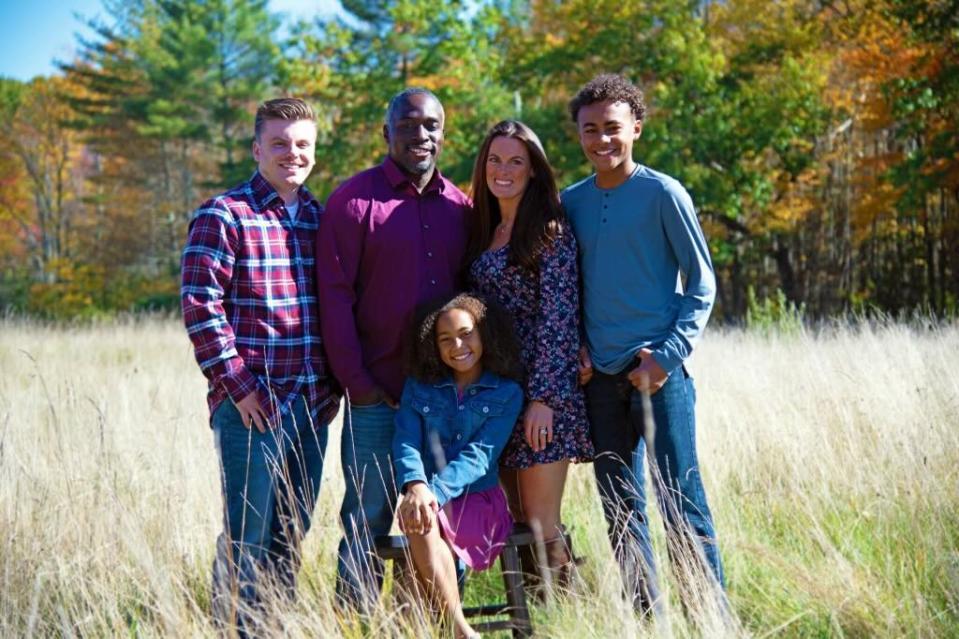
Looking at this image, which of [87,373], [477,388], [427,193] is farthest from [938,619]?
[87,373]

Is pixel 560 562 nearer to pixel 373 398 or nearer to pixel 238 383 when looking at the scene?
pixel 373 398

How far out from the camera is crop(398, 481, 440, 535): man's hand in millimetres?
2975

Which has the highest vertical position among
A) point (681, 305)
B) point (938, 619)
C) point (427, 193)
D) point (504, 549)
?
point (427, 193)

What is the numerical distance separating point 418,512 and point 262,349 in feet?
2.76

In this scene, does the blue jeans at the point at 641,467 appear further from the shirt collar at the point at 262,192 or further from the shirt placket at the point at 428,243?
the shirt collar at the point at 262,192

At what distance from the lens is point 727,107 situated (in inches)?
615

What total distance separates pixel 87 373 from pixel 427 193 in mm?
6798

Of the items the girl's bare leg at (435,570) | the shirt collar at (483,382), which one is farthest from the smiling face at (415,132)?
the girl's bare leg at (435,570)

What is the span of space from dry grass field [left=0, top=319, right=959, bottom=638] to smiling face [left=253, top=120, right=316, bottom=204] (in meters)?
1.26

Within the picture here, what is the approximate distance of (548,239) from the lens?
332 cm

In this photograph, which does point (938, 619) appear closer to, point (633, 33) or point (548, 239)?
point (548, 239)

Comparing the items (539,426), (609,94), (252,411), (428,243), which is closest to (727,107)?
(609,94)

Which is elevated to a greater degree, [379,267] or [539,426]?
[379,267]

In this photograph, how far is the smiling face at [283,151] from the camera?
3.30m
